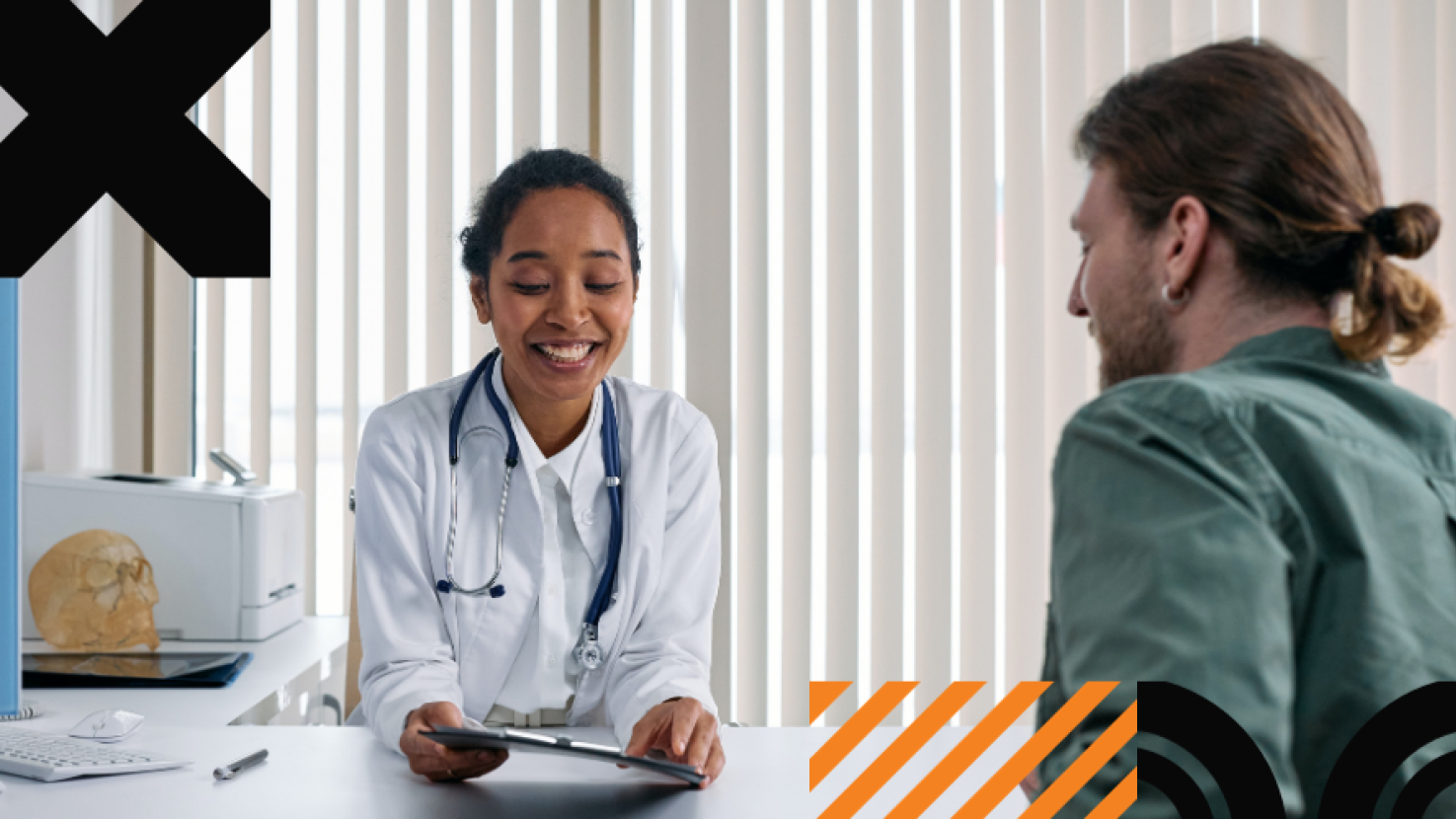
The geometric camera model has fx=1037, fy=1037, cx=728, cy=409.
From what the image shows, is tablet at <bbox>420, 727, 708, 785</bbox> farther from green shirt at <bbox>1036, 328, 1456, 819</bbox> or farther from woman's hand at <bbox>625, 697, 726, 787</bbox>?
green shirt at <bbox>1036, 328, 1456, 819</bbox>

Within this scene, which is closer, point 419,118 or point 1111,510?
point 1111,510

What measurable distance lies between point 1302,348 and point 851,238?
6.49 ft

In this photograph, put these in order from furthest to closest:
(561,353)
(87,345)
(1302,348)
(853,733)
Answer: (87,345)
(561,353)
(853,733)
(1302,348)

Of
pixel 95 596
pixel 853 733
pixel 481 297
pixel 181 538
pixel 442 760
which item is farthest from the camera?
pixel 181 538

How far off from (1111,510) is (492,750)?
2.59 feet

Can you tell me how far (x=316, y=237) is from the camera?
2766mm

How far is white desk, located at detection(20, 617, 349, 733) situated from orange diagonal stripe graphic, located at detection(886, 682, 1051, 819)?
103 centimetres

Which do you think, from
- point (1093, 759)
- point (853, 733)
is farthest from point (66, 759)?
point (1093, 759)

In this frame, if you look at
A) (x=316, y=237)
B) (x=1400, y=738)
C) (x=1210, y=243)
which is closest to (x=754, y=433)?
(x=316, y=237)

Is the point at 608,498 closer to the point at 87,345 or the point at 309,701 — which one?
the point at 309,701

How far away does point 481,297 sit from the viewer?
1717 millimetres

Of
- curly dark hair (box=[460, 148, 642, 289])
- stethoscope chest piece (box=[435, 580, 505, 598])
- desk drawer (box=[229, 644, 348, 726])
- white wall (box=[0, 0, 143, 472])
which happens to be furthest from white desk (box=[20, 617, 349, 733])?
curly dark hair (box=[460, 148, 642, 289])

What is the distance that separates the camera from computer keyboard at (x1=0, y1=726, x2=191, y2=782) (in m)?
1.18

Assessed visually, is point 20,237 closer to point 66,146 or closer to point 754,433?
point 66,146
